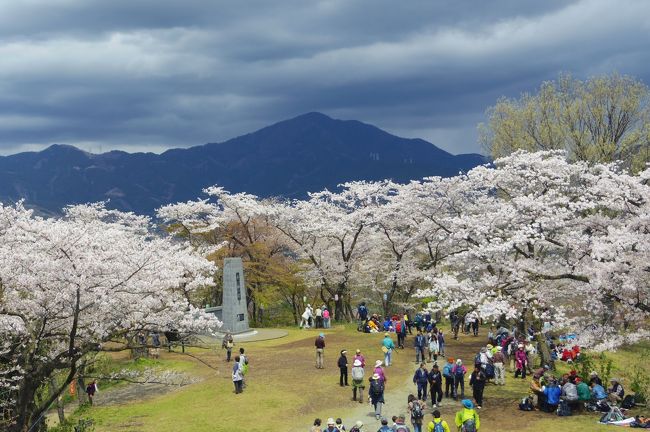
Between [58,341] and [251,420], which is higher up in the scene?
[58,341]

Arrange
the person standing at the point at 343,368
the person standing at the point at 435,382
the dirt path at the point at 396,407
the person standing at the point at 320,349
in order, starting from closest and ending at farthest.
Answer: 1. the dirt path at the point at 396,407
2. the person standing at the point at 435,382
3. the person standing at the point at 343,368
4. the person standing at the point at 320,349

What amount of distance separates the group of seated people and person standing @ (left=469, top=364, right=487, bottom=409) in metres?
1.76

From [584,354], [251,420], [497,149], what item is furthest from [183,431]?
[497,149]

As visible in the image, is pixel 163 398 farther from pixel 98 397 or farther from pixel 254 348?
pixel 254 348

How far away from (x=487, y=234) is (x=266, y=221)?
95.9 ft

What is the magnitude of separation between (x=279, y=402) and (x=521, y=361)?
34.2 feet

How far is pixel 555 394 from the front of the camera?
60.5 feet

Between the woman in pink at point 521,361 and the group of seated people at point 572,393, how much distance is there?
3.81 m

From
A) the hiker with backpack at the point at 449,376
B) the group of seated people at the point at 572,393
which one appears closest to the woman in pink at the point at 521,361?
the group of seated people at the point at 572,393

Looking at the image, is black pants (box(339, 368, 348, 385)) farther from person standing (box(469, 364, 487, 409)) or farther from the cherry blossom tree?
the cherry blossom tree

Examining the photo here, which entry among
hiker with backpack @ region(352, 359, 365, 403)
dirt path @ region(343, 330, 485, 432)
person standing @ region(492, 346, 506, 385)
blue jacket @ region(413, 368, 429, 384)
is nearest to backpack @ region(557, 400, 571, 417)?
dirt path @ region(343, 330, 485, 432)

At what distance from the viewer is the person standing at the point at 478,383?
18.9 meters

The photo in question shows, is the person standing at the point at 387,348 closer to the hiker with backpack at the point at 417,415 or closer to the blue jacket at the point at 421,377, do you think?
the blue jacket at the point at 421,377

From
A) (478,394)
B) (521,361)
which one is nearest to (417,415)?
(478,394)
